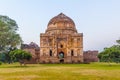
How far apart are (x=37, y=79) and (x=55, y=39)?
161 ft

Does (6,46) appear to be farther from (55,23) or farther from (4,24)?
(55,23)

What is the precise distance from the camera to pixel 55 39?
6631cm

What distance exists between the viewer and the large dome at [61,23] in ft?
229

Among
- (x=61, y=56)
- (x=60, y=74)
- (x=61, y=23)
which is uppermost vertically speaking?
(x=61, y=23)

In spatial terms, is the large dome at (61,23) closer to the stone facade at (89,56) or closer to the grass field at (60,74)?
the stone facade at (89,56)

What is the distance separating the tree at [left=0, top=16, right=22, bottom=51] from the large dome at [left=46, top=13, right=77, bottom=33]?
18.2 m

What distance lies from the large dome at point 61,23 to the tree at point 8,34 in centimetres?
1824

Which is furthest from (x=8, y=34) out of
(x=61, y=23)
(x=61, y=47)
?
(x=61, y=23)

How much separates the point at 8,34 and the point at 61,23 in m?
22.7

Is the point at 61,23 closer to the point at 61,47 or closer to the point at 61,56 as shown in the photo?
the point at 61,47

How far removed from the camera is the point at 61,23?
70062 mm

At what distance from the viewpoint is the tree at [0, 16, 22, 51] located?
50.2m

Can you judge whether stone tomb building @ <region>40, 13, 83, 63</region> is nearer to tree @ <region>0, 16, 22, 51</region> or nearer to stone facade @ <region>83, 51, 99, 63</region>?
stone facade @ <region>83, 51, 99, 63</region>

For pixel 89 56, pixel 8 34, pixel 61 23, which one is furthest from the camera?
pixel 89 56
